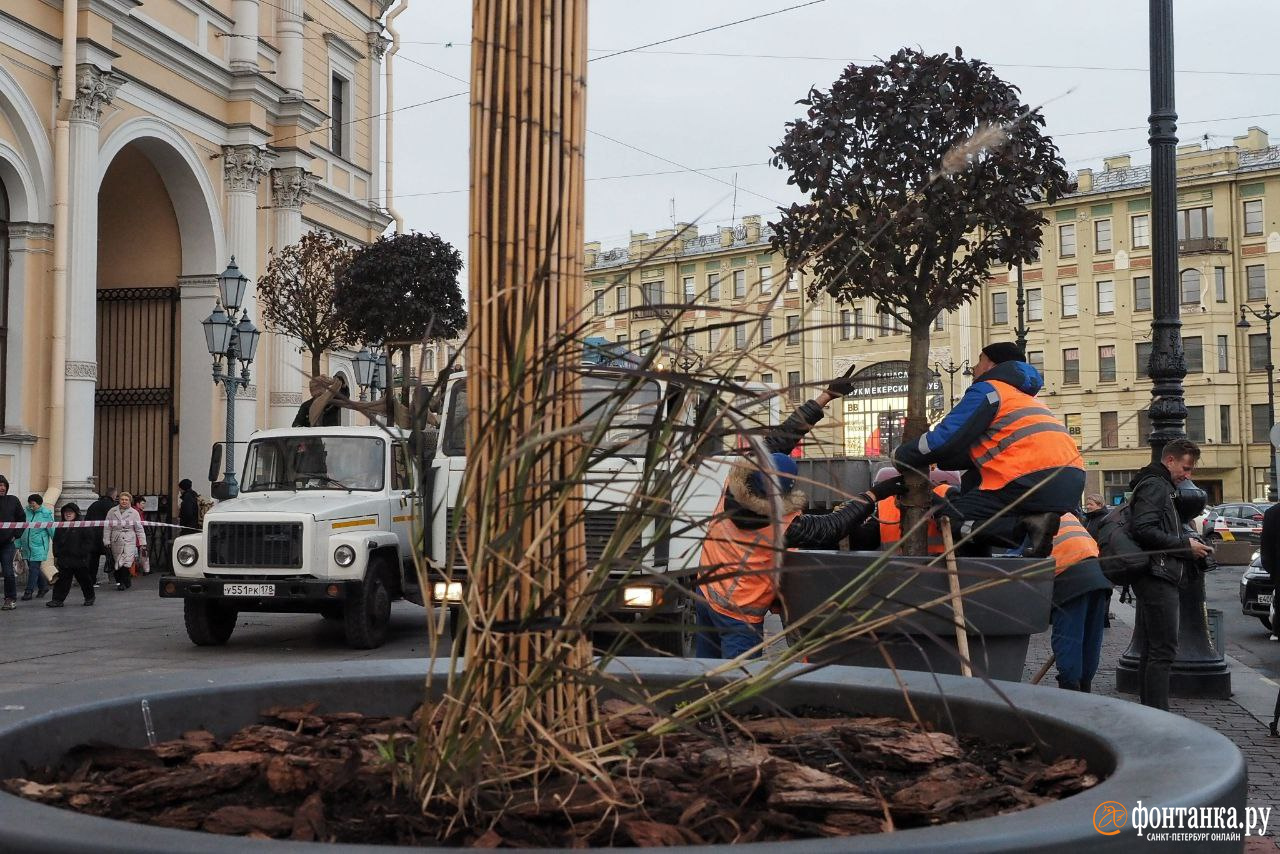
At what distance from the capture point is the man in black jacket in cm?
726

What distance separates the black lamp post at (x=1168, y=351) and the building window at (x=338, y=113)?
24.5 metres

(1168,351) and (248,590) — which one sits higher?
(1168,351)

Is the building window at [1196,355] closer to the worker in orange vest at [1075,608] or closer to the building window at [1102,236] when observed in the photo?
the building window at [1102,236]

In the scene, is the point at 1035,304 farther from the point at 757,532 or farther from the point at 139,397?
the point at 757,532

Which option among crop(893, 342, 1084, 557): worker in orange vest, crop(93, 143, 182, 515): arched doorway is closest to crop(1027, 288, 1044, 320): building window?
crop(93, 143, 182, 515): arched doorway

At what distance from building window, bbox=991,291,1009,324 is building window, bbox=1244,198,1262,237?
1076cm

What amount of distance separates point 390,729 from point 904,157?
712 cm

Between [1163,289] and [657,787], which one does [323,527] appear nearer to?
[1163,289]

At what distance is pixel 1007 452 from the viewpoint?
19.7ft

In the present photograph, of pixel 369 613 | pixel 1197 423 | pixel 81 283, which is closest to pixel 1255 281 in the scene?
pixel 1197 423

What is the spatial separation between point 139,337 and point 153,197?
2.76 meters

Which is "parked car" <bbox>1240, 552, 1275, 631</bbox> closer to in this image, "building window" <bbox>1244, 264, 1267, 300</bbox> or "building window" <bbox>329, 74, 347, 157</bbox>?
"building window" <bbox>329, 74, 347, 157</bbox>

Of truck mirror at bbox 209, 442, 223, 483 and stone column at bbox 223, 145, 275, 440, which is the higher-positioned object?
stone column at bbox 223, 145, 275, 440

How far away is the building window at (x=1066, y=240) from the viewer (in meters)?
64.4
